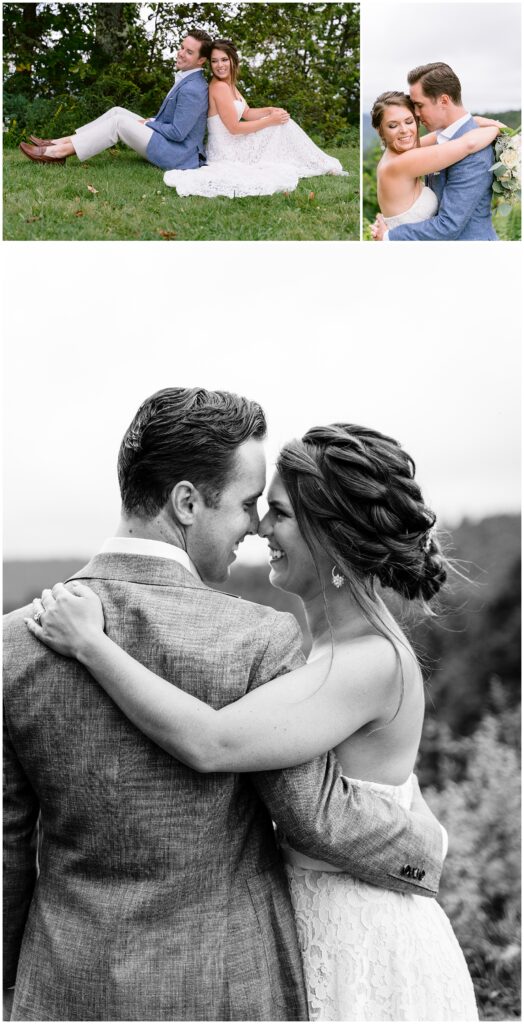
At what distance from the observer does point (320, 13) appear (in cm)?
322

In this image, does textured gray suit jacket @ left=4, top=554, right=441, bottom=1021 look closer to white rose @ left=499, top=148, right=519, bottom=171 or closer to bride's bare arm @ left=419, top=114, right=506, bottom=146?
bride's bare arm @ left=419, top=114, right=506, bottom=146

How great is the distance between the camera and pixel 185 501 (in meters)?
2.03

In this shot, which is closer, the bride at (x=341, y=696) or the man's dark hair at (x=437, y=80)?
the bride at (x=341, y=696)

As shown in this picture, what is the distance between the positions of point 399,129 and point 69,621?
8.06ft

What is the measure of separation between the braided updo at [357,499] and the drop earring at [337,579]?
26mm

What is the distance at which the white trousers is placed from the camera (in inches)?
129

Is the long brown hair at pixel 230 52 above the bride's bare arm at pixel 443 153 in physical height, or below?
above

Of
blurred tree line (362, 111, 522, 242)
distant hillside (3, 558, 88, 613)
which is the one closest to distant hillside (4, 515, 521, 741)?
distant hillside (3, 558, 88, 613)

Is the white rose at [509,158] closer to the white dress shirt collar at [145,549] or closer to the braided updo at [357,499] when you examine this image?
the braided updo at [357,499]

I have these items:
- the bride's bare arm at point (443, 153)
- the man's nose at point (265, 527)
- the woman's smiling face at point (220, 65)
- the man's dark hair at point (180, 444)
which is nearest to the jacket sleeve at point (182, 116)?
the woman's smiling face at point (220, 65)

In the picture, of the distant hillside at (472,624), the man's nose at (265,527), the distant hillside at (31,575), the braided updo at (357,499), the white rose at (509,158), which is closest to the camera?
the braided updo at (357,499)

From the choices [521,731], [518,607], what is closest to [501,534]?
[518,607]

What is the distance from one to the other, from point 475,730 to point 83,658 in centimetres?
297

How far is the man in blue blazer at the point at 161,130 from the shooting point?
3.26m
